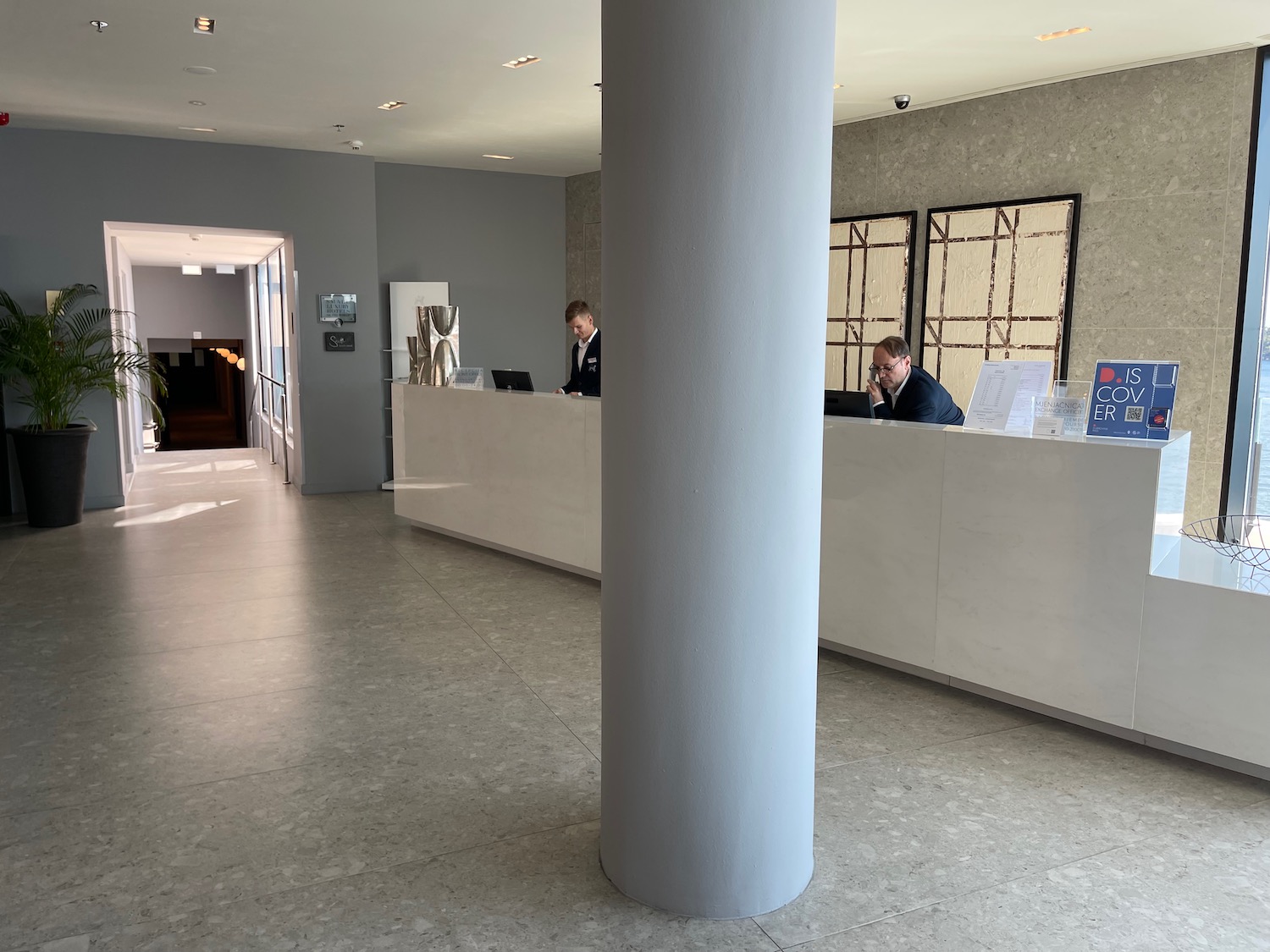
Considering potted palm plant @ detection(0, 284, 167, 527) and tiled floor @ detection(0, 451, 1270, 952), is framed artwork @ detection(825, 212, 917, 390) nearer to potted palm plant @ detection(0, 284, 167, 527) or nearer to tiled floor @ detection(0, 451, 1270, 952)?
tiled floor @ detection(0, 451, 1270, 952)

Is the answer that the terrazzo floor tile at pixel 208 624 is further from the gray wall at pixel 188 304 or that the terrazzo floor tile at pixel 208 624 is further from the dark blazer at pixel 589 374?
the gray wall at pixel 188 304

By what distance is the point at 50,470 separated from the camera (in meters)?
7.79

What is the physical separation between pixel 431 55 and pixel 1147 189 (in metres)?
4.65

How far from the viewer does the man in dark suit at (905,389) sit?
17.0ft

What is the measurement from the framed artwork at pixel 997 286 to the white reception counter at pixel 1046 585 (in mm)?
2527

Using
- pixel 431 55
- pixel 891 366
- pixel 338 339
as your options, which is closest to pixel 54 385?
pixel 338 339

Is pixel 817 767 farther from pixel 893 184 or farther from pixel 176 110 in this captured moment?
pixel 176 110

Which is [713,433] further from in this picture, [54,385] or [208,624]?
[54,385]

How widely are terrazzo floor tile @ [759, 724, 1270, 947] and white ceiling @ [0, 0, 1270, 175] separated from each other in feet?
12.4

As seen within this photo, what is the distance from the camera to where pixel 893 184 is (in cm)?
757

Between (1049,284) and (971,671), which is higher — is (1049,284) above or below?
above

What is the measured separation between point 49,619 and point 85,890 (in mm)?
3070

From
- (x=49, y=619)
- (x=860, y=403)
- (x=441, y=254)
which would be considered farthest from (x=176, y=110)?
(x=860, y=403)

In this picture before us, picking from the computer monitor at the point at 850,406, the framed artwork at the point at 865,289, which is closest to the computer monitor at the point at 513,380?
the framed artwork at the point at 865,289
